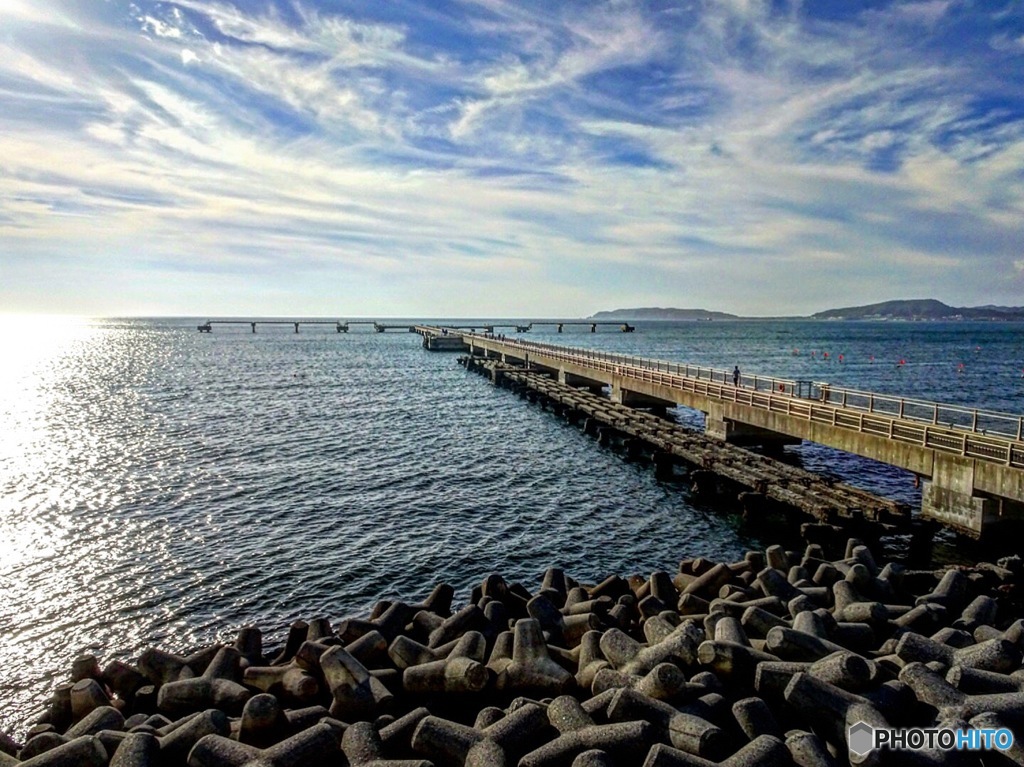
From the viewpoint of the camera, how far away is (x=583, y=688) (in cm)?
1017

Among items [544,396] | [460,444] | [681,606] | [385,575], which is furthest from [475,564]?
[544,396]

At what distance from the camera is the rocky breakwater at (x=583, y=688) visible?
8016 millimetres

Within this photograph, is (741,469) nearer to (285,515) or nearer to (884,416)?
(884,416)

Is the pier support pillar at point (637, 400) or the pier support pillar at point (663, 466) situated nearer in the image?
the pier support pillar at point (663, 466)

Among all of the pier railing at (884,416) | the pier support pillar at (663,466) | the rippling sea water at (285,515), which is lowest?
the rippling sea water at (285,515)

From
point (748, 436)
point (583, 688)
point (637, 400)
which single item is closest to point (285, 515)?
point (583, 688)

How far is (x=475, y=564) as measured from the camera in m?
20.2

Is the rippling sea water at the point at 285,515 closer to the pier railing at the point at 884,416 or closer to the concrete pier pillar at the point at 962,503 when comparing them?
the pier railing at the point at 884,416

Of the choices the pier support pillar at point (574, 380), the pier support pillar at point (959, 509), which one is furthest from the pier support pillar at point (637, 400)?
the pier support pillar at point (959, 509)

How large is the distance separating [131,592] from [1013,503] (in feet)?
84.4

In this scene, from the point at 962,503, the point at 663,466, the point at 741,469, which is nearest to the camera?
the point at 962,503

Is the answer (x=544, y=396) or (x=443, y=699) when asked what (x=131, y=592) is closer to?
(x=443, y=699)

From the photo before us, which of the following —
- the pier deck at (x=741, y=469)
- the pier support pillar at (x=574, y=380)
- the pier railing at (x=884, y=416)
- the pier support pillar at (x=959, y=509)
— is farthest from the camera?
the pier support pillar at (x=574, y=380)

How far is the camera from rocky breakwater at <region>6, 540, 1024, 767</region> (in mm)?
8016
